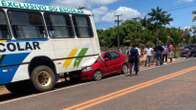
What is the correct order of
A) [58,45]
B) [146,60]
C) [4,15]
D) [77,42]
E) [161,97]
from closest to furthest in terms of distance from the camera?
1. [161,97]
2. [4,15]
3. [58,45]
4. [77,42]
5. [146,60]

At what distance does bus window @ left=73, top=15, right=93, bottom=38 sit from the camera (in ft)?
56.2

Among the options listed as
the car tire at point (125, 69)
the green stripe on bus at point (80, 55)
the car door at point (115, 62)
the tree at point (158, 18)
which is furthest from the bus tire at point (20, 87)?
the tree at point (158, 18)

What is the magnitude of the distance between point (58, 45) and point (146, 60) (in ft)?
42.9

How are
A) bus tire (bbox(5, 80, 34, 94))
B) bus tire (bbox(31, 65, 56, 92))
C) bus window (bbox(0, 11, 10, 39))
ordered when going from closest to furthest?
bus window (bbox(0, 11, 10, 39)), bus tire (bbox(31, 65, 56, 92)), bus tire (bbox(5, 80, 34, 94))

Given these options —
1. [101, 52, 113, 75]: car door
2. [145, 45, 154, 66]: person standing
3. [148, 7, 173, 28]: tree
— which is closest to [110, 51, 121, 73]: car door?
[101, 52, 113, 75]: car door

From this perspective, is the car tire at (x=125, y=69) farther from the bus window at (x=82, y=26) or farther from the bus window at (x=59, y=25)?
the bus window at (x=59, y=25)

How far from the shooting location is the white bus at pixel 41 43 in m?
13.4

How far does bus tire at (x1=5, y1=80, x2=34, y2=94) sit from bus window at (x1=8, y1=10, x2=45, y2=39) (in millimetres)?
1671

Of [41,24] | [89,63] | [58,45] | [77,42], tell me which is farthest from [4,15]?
[89,63]

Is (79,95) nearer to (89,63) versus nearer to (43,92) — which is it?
(43,92)

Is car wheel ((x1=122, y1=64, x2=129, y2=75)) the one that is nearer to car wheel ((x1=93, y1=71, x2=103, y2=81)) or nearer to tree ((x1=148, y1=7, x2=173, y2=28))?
car wheel ((x1=93, y1=71, x2=103, y2=81))

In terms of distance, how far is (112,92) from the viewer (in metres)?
12.8

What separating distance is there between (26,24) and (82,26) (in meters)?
3.67

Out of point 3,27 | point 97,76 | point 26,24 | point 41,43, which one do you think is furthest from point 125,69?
point 3,27
